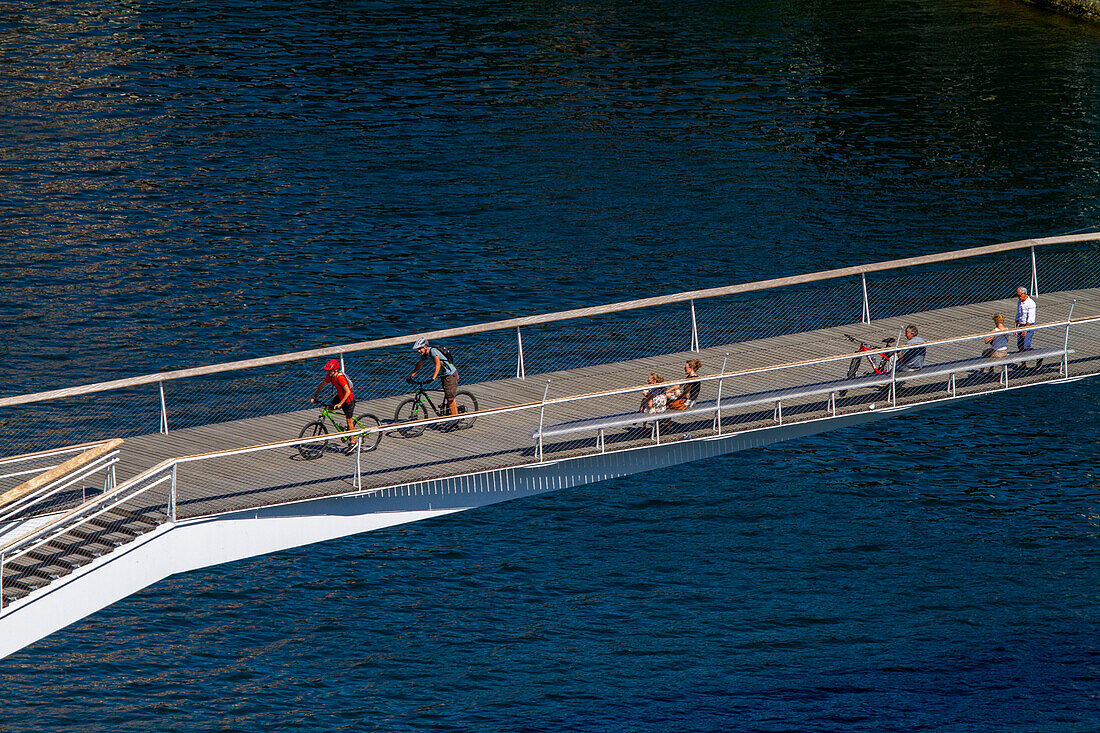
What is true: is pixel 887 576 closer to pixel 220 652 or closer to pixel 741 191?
pixel 220 652

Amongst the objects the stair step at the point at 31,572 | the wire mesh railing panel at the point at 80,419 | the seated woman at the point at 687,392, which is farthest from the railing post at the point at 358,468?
the wire mesh railing panel at the point at 80,419

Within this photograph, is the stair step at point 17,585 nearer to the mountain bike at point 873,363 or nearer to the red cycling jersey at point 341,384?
the red cycling jersey at point 341,384

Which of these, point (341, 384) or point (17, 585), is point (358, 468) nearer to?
point (341, 384)

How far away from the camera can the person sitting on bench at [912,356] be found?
25.7 meters

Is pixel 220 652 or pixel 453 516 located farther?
pixel 453 516

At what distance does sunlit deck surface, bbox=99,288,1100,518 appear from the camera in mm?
22781

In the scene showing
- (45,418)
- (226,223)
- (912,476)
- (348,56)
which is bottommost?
(912,476)

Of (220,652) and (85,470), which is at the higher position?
(85,470)

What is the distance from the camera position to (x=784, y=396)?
24.3 meters

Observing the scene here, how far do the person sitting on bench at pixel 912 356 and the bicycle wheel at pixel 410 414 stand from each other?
893 cm

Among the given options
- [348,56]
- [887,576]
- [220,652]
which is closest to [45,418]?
[220,652]

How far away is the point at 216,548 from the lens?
22.0 metres

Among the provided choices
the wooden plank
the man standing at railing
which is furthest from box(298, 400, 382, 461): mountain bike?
the man standing at railing

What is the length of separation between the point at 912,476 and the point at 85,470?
21.0 meters
